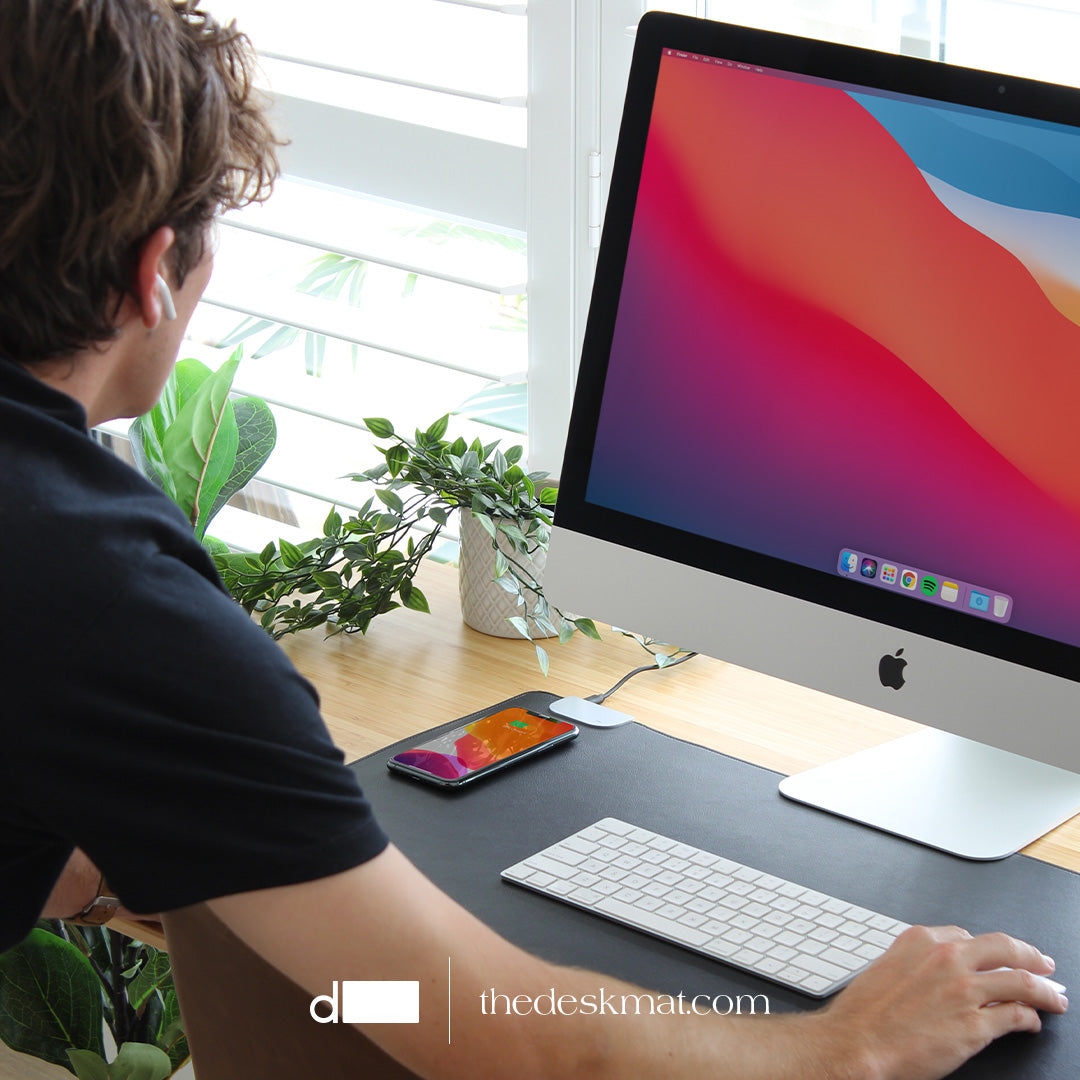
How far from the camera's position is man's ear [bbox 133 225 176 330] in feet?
2.53

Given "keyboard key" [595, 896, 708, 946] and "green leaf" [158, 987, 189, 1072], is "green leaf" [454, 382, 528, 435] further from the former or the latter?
"keyboard key" [595, 896, 708, 946]

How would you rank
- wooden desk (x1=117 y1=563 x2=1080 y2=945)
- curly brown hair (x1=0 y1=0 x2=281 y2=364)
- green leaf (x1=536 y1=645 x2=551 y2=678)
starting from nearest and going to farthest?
1. curly brown hair (x1=0 y1=0 x2=281 y2=364)
2. wooden desk (x1=117 y1=563 x2=1080 y2=945)
3. green leaf (x1=536 y1=645 x2=551 y2=678)

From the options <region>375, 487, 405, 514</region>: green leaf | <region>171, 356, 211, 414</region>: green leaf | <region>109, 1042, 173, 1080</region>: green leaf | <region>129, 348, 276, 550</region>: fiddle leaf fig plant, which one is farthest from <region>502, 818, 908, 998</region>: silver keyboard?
<region>171, 356, 211, 414</region>: green leaf

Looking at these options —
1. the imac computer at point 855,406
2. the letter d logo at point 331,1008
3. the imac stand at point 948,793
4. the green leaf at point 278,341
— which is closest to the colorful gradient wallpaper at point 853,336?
the imac computer at point 855,406

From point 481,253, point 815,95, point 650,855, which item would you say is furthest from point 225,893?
point 481,253

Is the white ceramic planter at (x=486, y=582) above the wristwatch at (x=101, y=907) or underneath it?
above

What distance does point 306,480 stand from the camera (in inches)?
81.1

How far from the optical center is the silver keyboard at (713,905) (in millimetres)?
831

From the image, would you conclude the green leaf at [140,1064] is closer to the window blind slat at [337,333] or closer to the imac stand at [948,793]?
the imac stand at [948,793]

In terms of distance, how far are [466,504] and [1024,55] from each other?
0.67m

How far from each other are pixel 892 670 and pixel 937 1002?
0.28 meters

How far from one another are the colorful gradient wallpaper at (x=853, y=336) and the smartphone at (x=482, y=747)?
198 mm

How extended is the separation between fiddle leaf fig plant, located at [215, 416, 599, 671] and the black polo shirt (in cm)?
70

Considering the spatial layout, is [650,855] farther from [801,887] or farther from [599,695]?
[599,695]
